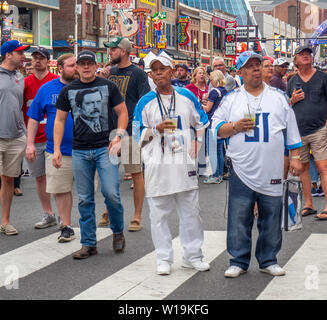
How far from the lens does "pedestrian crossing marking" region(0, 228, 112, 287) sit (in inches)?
253

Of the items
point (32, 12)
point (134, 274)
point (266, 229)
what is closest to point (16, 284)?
point (134, 274)

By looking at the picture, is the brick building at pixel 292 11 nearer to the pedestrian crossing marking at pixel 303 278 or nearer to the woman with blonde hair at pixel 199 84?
the woman with blonde hair at pixel 199 84

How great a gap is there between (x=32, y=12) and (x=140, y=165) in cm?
3907

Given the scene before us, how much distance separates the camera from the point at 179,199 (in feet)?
20.3

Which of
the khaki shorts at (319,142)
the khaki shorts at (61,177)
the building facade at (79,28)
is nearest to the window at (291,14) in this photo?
the building facade at (79,28)

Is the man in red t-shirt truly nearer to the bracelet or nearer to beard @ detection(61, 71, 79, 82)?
beard @ detection(61, 71, 79, 82)

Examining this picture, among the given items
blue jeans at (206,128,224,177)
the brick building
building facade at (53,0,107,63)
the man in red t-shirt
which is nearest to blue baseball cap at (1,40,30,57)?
the man in red t-shirt

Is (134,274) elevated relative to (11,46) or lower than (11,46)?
lower

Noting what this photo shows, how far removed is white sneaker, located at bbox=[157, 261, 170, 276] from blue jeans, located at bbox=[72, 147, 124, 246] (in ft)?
3.37

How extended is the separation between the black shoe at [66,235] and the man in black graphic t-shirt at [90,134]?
27.8 inches

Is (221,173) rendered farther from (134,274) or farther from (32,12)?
(32,12)

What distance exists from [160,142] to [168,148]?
0.09 meters

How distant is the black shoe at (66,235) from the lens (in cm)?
759
